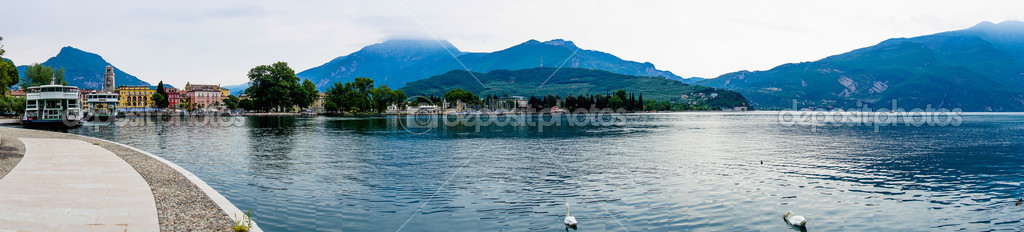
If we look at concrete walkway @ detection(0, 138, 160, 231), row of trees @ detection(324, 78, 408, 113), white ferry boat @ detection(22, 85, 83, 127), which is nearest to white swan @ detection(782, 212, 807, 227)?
concrete walkway @ detection(0, 138, 160, 231)

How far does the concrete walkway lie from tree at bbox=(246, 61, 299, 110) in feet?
475

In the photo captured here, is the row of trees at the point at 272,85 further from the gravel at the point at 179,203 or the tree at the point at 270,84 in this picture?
the gravel at the point at 179,203

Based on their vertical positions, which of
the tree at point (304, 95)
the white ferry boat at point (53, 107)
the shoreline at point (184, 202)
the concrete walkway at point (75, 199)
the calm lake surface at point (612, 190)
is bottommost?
the calm lake surface at point (612, 190)

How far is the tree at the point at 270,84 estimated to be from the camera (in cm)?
15450

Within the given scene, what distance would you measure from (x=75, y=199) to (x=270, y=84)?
6117 inches

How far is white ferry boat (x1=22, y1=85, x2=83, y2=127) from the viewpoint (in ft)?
240

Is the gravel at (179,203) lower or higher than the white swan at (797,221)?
higher

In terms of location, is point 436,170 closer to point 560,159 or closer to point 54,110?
point 560,159

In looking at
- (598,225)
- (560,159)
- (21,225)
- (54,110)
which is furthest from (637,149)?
(54,110)

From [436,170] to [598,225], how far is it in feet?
44.9

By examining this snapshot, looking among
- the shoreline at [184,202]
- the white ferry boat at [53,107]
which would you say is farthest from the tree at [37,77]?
the shoreline at [184,202]

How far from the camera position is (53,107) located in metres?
75.9

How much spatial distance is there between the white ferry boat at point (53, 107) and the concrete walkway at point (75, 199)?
70.2 metres

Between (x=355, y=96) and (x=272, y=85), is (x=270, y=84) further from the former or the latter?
(x=355, y=96)
